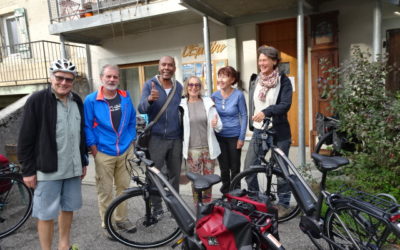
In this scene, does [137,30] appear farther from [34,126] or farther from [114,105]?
[34,126]

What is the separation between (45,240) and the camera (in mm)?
2787

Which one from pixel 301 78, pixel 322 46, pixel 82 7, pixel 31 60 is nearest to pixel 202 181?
pixel 301 78

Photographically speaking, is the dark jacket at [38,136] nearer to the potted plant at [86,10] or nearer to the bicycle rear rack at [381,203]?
the bicycle rear rack at [381,203]

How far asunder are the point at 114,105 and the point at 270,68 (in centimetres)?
171

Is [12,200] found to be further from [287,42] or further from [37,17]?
[37,17]

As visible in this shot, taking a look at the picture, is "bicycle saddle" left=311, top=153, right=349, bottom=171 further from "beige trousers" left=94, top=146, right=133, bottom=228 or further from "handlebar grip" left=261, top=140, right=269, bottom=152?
"beige trousers" left=94, top=146, right=133, bottom=228

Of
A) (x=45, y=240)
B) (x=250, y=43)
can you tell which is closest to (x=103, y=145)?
(x=45, y=240)

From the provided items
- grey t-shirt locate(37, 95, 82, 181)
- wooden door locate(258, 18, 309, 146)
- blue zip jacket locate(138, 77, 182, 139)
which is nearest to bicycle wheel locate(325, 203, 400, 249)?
blue zip jacket locate(138, 77, 182, 139)

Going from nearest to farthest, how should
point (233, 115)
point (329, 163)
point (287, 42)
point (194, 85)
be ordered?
point (329, 163), point (194, 85), point (233, 115), point (287, 42)

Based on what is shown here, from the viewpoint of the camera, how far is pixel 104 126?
3.11 meters

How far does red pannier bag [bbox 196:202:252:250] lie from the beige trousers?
4.39 feet

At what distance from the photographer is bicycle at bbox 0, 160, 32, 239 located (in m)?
3.70

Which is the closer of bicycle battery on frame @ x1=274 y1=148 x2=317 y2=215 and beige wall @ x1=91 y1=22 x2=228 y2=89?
bicycle battery on frame @ x1=274 y1=148 x2=317 y2=215

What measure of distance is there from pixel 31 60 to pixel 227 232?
10395 mm
